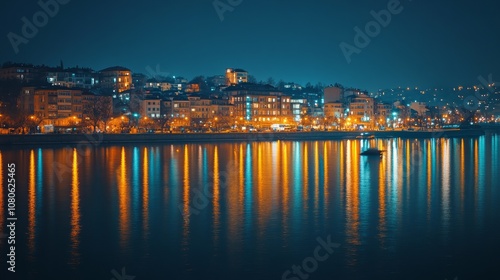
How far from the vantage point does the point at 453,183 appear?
14148mm

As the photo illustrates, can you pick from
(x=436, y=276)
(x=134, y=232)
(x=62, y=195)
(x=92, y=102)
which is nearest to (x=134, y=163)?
(x=62, y=195)

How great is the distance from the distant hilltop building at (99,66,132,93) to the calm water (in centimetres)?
2879

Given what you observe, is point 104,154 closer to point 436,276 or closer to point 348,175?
point 348,175

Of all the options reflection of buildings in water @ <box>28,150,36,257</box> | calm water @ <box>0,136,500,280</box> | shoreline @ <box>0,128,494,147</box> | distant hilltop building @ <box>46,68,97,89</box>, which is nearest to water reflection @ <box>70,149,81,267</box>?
calm water @ <box>0,136,500,280</box>

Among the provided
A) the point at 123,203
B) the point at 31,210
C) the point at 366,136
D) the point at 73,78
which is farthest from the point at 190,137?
the point at 31,210

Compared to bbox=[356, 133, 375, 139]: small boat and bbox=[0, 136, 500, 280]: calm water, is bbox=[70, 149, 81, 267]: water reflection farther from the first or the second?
bbox=[356, 133, 375, 139]: small boat

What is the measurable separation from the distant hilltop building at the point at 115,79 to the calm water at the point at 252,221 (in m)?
28.8

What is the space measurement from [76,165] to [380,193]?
9.54 meters

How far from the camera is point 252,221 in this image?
9352 millimetres

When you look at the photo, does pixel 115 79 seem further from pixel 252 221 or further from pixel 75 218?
pixel 252 221

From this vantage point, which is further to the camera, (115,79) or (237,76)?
(237,76)

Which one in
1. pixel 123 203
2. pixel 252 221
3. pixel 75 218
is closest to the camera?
pixel 252 221

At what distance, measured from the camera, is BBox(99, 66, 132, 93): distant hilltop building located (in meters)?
45.7

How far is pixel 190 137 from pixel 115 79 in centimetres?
1691
